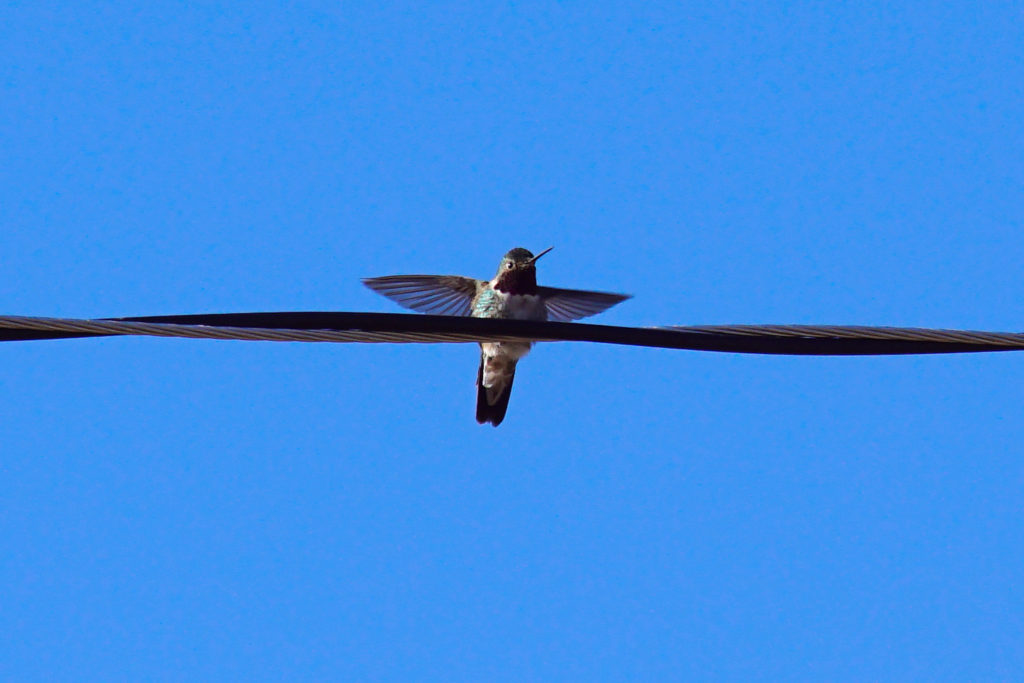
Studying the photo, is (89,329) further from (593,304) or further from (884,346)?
(593,304)

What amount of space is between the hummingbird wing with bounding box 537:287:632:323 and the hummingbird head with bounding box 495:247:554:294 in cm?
28

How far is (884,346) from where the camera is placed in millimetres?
4234

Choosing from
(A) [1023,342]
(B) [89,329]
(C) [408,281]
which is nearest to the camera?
(B) [89,329]

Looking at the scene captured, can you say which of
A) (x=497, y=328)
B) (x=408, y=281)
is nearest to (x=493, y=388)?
(x=408, y=281)

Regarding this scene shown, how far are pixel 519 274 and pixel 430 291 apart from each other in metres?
0.89

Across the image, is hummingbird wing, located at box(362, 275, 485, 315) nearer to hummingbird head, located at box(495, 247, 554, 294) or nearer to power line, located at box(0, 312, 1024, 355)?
hummingbird head, located at box(495, 247, 554, 294)

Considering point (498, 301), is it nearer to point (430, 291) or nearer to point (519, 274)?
point (519, 274)

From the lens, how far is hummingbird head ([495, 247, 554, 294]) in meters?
8.11

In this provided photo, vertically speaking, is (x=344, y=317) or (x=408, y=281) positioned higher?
(x=408, y=281)

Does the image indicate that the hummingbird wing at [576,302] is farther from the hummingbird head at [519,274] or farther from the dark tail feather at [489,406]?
the dark tail feather at [489,406]

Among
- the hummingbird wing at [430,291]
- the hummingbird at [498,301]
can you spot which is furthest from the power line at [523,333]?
the hummingbird wing at [430,291]

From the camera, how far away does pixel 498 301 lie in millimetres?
8141

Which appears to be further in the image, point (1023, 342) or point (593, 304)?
point (593, 304)

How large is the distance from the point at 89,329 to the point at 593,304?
17.7 ft
